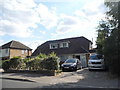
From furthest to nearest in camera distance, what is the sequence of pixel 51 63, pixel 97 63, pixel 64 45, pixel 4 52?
1. pixel 4 52
2. pixel 64 45
3. pixel 97 63
4. pixel 51 63

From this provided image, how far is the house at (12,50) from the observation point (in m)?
41.8

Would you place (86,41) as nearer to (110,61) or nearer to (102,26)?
(102,26)

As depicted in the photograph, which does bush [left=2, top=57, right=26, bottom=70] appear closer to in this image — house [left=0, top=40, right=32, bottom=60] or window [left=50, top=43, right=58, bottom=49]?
window [left=50, top=43, right=58, bottom=49]

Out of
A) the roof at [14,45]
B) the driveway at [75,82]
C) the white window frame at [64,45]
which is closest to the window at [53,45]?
the white window frame at [64,45]

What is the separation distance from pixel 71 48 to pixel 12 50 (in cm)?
2045

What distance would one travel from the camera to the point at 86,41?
29.6 metres

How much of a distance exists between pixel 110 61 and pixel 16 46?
35947 mm

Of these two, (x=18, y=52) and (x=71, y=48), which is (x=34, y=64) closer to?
(x=71, y=48)

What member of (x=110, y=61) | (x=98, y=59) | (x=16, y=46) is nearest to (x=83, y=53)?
(x=98, y=59)

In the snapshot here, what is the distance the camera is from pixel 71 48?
29.5 metres

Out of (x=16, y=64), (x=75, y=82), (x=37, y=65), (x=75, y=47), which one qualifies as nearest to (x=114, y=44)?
(x=75, y=82)

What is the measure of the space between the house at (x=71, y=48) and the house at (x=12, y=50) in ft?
37.3

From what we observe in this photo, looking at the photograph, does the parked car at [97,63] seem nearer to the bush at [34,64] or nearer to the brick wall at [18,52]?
the bush at [34,64]

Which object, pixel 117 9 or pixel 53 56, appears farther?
pixel 53 56
